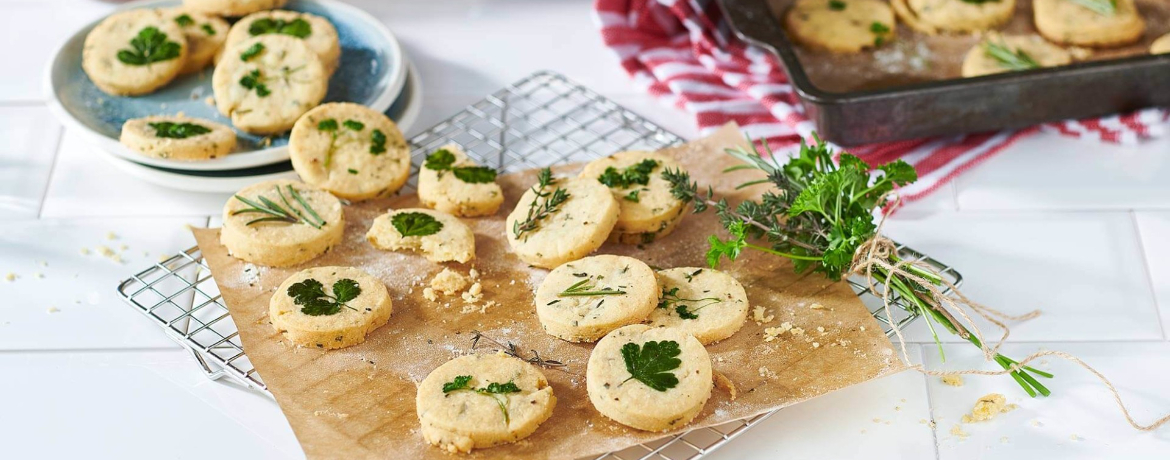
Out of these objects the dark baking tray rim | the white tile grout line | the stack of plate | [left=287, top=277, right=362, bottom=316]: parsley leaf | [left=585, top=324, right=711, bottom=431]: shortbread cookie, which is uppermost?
the dark baking tray rim

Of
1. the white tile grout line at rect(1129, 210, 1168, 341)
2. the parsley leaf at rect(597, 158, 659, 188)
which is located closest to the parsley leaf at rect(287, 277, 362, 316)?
the parsley leaf at rect(597, 158, 659, 188)

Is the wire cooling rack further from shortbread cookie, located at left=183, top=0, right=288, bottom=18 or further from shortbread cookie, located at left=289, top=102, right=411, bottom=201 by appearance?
shortbread cookie, located at left=183, top=0, right=288, bottom=18

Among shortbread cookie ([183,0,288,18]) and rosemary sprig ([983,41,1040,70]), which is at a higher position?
rosemary sprig ([983,41,1040,70])

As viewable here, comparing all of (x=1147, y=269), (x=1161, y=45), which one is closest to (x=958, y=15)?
(x=1161, y=45)

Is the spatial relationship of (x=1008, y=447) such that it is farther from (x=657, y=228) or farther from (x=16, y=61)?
(x=16, y=61)

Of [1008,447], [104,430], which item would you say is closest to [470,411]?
[104,430]

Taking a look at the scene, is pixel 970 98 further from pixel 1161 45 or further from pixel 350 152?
pixel 350 152

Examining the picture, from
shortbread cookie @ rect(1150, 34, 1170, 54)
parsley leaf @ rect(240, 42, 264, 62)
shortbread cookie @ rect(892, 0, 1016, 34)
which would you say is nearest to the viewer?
parsley leaf @ rect(240, 42, 264, 62)
